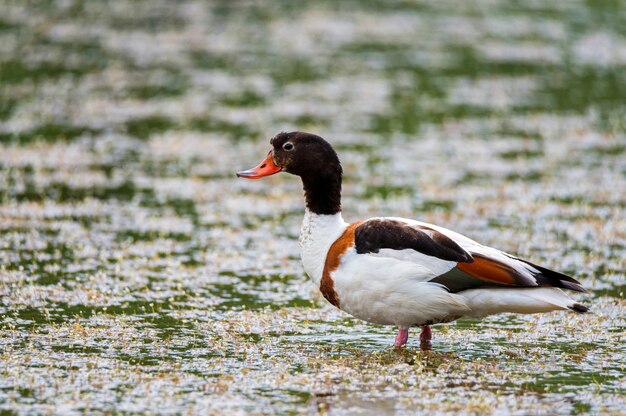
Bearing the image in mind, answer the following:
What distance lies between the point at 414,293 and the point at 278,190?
23.2 feet

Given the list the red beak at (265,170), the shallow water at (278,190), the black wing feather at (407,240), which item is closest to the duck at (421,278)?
the black wing feather at (407,240)

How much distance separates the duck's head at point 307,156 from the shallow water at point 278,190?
1.30m

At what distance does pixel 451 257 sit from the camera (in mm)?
8969

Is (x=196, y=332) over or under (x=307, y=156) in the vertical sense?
under

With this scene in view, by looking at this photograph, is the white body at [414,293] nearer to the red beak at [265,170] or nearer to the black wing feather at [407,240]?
the black wing feather at [407,240]

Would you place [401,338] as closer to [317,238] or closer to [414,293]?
[414,293]

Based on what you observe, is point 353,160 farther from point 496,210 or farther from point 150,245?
point 150,245

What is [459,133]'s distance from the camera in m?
18.9

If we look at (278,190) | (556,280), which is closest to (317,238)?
(556,280)

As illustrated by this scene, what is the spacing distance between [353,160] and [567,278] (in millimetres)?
8448

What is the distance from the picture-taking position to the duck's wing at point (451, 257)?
347 inches

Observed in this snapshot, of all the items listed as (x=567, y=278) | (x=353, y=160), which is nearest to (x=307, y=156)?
(x=567, y=278)

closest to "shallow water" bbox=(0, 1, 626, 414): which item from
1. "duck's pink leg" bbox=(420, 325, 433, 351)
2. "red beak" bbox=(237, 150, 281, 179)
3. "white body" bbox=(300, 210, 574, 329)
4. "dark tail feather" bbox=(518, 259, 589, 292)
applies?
"duck's pink leg" bbox=(420, 325, 433, 351)

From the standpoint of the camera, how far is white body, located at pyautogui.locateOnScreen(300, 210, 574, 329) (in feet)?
28.9
